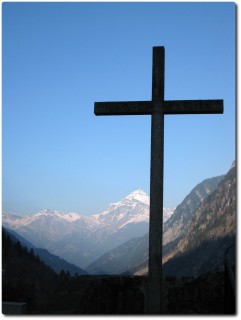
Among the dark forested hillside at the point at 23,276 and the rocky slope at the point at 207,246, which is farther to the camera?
the rocky slope at the point at 207,246

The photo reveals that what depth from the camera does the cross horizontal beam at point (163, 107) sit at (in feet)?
31.4

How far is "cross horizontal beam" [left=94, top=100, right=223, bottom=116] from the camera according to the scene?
9.58 m

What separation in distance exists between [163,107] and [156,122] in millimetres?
394

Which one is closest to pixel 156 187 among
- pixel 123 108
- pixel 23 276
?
pixel 123 108

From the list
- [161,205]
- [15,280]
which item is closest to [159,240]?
[161,205]

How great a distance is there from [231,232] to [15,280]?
88.4 meters

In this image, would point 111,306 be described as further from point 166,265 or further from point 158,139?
point 166,265

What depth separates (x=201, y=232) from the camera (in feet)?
634

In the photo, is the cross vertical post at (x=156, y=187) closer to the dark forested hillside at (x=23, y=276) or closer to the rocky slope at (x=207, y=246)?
the dark forested hillside at (x=23, y=276)

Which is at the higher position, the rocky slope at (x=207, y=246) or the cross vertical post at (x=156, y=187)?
the cross vertical post at (x=156, y=187)

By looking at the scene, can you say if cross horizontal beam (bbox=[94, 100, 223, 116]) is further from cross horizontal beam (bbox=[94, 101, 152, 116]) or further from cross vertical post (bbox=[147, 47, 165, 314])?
cross vertical post (bbox=[147, 47, 165, 314])

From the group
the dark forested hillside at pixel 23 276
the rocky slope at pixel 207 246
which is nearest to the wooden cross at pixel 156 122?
the dark forested hillside at pixel 23 276

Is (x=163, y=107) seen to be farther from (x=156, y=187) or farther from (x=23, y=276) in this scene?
(x=23, y=276)

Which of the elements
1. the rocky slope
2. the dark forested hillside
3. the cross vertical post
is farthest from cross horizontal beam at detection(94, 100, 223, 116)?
the rocky slope
